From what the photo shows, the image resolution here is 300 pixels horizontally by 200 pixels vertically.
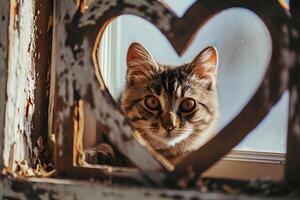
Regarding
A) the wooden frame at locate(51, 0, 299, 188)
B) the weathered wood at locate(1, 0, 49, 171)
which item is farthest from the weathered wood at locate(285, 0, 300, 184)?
the weathered wood at locate(1, 0, 49, 171)

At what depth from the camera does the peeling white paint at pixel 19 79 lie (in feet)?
1.42

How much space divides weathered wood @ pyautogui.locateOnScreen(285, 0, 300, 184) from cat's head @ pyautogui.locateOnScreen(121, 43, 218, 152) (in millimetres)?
561

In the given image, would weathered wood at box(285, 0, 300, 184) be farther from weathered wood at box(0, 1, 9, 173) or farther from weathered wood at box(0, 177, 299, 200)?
weathered wood at box(0, 1, 9, 173)

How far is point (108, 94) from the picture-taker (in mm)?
398

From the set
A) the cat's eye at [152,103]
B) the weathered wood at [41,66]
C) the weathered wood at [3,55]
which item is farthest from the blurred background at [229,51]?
the weathered wood at [3,55]

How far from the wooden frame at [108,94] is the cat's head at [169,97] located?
48cm

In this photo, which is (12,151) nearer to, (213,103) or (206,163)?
(206,163)

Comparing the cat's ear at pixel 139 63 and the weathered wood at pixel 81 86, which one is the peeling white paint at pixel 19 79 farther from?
the cat's ear at pixel 139 63

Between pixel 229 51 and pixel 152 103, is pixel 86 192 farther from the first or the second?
pixel 229 51

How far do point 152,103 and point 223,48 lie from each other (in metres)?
0.24

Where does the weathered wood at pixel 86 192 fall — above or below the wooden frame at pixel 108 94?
below

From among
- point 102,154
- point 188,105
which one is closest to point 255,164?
point 188,105

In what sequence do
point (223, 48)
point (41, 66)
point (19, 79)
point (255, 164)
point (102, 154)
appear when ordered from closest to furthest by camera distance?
point (19, 79)
point (41, 66)
point (102, 154)
point (255, 164)
point (223, 48)

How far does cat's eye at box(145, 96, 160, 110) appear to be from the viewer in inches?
37.6
